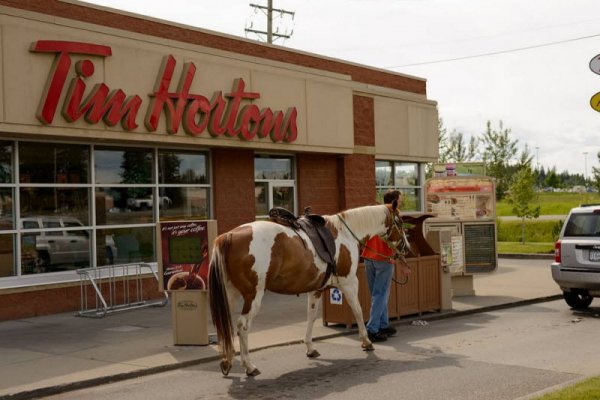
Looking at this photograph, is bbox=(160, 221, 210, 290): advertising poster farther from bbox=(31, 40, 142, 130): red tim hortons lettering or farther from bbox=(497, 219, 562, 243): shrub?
bbox=(497, 219, 562, 243): shrub

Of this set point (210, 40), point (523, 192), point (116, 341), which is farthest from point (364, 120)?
point (523, 192)

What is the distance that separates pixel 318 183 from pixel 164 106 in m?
6.54

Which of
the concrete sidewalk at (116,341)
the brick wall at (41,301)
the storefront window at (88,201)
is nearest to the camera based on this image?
the concrete sidewalk at (116,341)

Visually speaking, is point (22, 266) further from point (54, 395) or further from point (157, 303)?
point (54, 395)

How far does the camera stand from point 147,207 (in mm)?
16375

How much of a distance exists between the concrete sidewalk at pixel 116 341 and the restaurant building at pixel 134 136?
1694 millimetres

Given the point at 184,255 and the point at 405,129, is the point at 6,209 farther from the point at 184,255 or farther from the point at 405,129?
the point at 405,129

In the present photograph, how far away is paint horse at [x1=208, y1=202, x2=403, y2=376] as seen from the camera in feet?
28.4

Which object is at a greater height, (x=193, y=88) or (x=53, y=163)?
(x=193, y=88)

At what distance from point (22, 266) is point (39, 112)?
2.99 m

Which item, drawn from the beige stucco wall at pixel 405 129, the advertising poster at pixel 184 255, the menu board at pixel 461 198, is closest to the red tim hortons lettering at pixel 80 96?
the advertising poster at pixel 184 255

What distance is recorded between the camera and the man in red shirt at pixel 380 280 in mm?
10984

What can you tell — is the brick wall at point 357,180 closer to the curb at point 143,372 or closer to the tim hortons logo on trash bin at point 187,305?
the curb at point 143,372

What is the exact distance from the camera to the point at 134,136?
14766 mm
